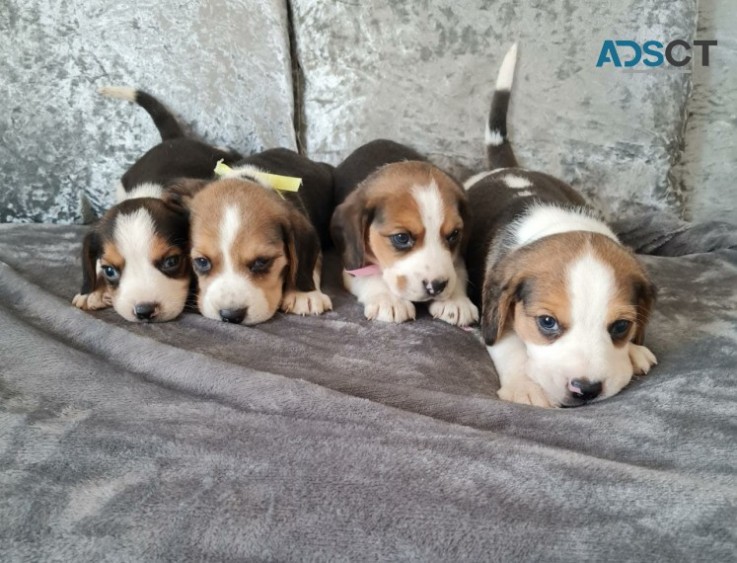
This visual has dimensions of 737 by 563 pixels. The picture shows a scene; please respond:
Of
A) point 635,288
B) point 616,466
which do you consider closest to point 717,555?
point 616,466

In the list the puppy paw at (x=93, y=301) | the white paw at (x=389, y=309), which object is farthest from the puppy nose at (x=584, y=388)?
the puppy paw at (x=93, y=301)

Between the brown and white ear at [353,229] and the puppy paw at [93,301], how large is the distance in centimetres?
121

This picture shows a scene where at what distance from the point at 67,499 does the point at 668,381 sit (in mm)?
2016

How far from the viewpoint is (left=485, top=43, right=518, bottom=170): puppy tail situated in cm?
370

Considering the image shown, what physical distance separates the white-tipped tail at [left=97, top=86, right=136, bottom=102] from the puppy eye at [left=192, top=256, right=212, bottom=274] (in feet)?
5.19

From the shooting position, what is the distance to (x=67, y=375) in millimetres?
2066

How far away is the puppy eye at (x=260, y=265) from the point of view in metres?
2.82

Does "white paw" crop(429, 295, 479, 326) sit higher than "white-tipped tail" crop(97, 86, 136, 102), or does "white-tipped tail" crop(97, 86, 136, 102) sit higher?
"white-tipped tail" crop(97, 86, 136, 102)

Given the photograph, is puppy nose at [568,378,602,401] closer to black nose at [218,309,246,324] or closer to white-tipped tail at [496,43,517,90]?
black nose at [218,309,246,324]

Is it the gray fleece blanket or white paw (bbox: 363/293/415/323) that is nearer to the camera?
the gray fleece blanket

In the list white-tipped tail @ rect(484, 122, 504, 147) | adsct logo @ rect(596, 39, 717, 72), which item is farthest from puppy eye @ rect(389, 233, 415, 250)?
adsct logo @ rect(596, 39, 717, 72)

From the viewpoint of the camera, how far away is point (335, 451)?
1.68m

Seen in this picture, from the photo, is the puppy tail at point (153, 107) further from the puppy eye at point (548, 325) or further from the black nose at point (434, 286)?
the puppy eye at point (548, 325)

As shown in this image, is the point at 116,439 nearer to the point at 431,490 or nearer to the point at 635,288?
the point at 431,490
